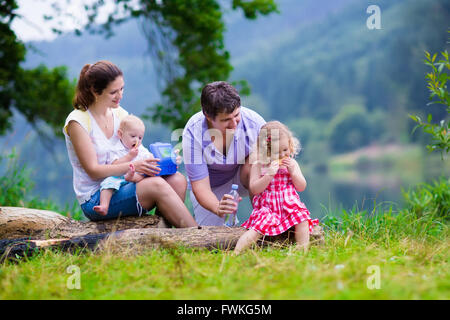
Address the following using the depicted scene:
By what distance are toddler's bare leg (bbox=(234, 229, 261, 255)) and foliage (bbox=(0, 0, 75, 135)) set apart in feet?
17.1

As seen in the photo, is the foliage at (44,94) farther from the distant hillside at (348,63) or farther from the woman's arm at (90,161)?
the distant hillside at (348,63)

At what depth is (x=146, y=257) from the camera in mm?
2709

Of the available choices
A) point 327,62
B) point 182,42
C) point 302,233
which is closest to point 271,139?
point 302,233

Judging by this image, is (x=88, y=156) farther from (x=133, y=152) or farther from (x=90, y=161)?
(x=133, y=152)

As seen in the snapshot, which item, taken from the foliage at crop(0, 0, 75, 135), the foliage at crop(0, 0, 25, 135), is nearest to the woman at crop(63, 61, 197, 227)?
the foliage at crop(0, 0, 25, 135)

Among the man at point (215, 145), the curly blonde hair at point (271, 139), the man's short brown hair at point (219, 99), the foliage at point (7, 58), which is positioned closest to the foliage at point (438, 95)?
the curly blonde hair at point (271, 139)

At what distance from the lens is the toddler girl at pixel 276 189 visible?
3047 mm

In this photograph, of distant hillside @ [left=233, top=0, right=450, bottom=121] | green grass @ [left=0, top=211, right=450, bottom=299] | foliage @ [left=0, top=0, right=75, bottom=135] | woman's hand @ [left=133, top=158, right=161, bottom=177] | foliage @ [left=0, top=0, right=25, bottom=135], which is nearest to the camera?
green grass @ [left=0, top=211, right=450, bottom=299]

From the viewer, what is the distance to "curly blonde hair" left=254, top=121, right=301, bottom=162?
310 centimetres

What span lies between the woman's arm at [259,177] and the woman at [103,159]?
0.60 metres

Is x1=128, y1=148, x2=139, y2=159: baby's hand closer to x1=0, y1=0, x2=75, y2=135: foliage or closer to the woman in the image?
the woman

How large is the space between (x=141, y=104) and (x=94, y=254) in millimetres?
41855
